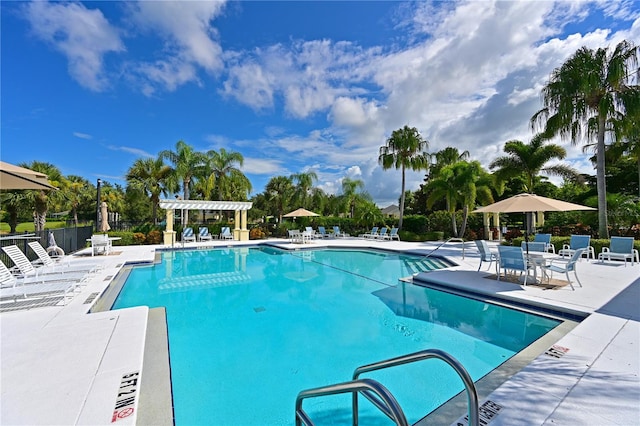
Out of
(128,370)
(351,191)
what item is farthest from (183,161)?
(128,370)

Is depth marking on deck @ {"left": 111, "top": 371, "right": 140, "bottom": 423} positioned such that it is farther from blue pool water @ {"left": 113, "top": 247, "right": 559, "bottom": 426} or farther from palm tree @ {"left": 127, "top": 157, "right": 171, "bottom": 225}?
palm tree @ {"left": 127, "top": 157, "right": 171, "bottom": 225}

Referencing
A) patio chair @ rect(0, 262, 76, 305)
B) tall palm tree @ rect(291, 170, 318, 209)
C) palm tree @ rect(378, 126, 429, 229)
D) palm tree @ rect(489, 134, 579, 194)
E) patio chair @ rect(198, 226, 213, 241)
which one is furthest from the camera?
tall palm tree @ rect(291, 170, 318, 209)

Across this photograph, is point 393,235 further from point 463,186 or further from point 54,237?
point 54,237

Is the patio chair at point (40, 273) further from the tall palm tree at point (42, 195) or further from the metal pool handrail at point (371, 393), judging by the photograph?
the tall palm tree at point (42, 195)

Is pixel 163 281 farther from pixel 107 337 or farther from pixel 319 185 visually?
pixel 319 185

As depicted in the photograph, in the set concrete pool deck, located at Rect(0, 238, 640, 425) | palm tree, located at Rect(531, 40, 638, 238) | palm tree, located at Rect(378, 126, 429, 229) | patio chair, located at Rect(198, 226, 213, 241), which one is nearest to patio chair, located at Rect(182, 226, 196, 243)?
patio chair, located at Rect(198, 226, 213, 241)

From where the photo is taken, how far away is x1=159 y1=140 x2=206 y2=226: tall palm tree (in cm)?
2267

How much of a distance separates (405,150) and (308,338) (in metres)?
18.8

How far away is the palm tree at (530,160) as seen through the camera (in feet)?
57.1

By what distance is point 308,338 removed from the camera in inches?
208

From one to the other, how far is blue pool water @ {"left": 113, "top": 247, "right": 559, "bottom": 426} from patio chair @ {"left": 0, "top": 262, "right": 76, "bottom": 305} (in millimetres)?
1221

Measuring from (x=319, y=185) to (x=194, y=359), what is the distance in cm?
2725

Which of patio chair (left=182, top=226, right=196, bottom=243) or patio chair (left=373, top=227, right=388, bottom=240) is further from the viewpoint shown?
patio chair (left=373, top=227, right=388, bottom=240)

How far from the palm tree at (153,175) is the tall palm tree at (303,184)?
12.1m
